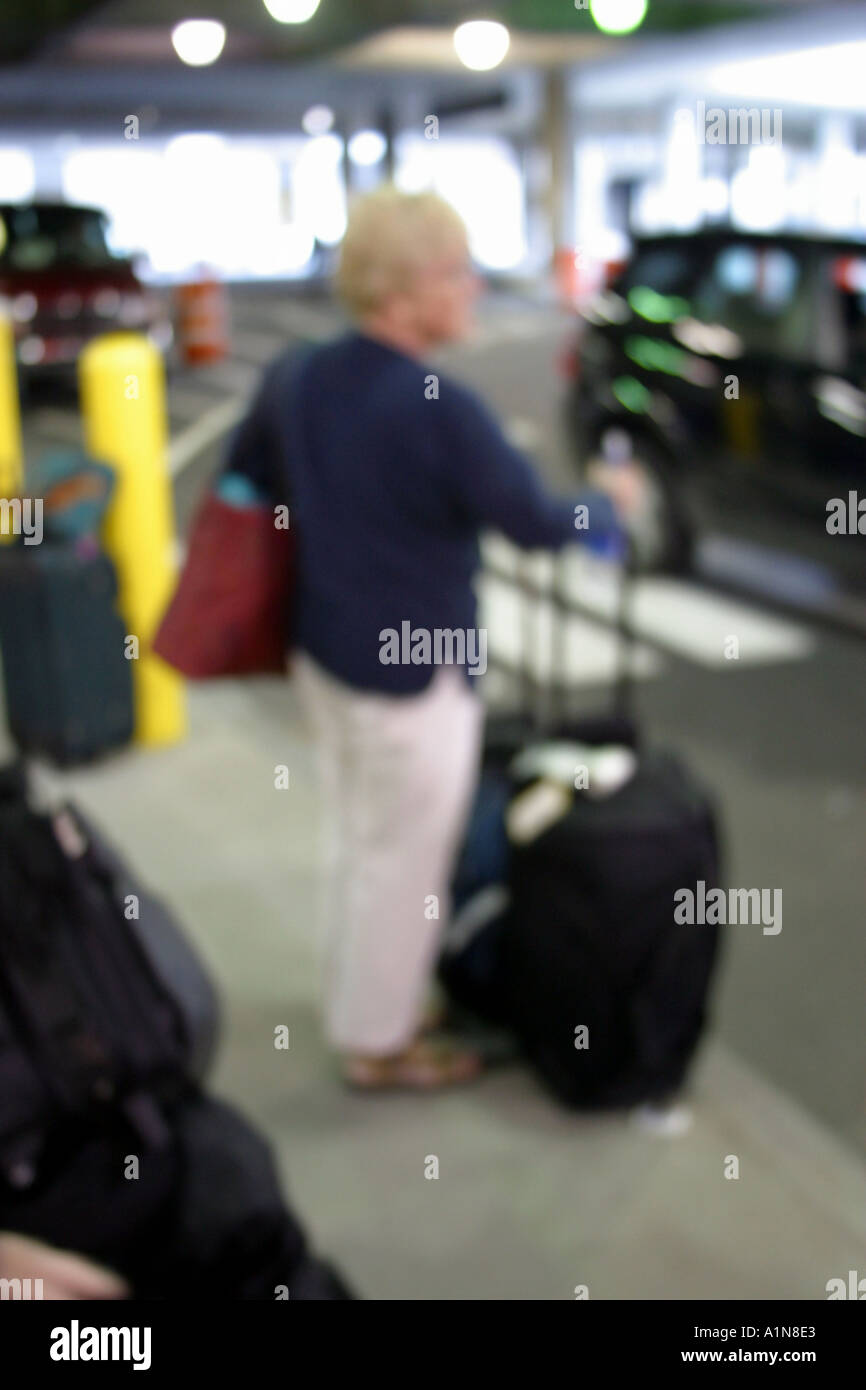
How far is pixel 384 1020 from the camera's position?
8.37 ft

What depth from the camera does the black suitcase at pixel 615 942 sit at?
2.41 m

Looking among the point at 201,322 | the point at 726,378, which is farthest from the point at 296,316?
the point at 726,378

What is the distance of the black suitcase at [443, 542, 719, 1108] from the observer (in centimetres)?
241

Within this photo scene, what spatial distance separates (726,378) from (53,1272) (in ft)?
18.0

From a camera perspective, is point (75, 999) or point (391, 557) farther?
point (391, 557)

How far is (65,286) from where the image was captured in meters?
10.2

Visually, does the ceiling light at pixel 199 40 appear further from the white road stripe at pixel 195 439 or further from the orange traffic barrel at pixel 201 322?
the orange traffic barrel at pixel 201 322

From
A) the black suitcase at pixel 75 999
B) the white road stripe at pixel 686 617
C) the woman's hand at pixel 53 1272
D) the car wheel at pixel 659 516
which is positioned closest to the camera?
the woman's hand at pixel 53 1272

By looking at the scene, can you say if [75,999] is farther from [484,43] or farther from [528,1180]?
[484,43]

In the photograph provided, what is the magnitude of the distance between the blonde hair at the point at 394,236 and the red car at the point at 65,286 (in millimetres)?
7409

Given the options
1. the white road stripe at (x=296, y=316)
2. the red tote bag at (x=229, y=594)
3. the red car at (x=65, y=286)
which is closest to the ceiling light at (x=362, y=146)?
the red car at (x=65, y=286)
